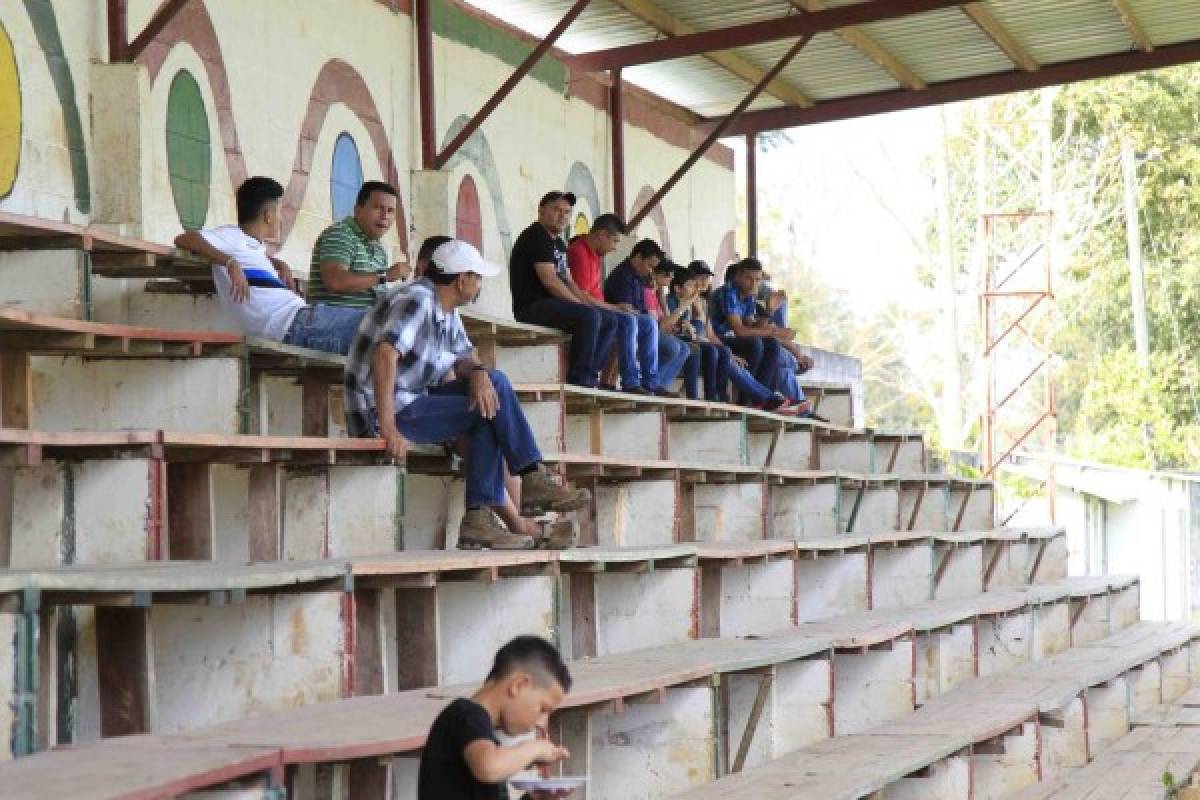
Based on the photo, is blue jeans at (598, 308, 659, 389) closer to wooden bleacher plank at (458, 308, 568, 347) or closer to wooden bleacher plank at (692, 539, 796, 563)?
wooden bleacher plank at (458, 308, 568, 347)

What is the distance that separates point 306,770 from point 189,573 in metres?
0.68

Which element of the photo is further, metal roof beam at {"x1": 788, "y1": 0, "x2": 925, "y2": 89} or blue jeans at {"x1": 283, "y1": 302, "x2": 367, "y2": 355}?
metal roof beam at {"x1": 788, "y1": 0, "x2": 925, "y2": 89}

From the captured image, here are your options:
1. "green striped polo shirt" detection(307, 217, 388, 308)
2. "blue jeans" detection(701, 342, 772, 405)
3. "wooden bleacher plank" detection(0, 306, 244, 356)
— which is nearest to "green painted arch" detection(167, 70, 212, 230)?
"green striped polo shirt" detection(307, 217, 388, 308)

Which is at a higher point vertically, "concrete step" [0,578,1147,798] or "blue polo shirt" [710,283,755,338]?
"blue polo shirt" [710,283,755,338]

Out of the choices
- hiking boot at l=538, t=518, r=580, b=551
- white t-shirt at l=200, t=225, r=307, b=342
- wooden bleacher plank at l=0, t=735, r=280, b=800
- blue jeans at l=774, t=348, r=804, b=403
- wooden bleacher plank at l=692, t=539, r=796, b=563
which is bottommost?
wooden bleacher plank at l=0, t=735, r=280, b=800

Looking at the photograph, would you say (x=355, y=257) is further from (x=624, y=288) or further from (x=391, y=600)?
(x=624, y=288)

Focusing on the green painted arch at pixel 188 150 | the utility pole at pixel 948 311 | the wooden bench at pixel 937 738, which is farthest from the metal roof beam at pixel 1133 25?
the utility pole at pixel 948 311

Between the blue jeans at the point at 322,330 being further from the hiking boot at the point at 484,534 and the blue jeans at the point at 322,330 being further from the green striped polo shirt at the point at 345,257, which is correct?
the hiking boot at the point at 484,534

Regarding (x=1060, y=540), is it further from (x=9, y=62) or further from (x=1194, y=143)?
(x=1194, y=143)

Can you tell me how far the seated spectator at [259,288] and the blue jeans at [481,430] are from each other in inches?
22.0

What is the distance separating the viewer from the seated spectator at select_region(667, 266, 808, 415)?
504 inches

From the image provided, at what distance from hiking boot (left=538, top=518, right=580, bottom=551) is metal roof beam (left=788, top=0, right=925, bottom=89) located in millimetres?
7072

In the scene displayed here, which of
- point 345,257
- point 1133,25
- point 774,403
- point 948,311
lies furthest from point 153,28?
point 948,311

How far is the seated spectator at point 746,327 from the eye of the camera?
45.2ft
